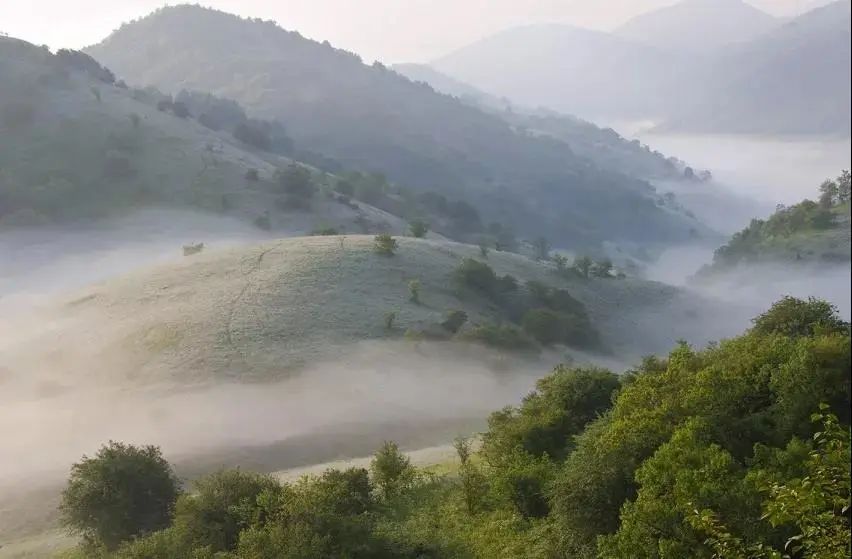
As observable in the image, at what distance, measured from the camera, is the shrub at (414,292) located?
60.5 meters

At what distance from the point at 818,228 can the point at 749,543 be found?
292 ft

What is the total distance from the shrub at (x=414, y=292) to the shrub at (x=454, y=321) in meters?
3.89

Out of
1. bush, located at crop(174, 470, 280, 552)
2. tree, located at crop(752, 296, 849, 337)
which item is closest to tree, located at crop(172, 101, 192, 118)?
bush, located at crop(174, 470, 280, 552)

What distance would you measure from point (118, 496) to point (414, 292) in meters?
37.8

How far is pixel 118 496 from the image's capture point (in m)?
25.4

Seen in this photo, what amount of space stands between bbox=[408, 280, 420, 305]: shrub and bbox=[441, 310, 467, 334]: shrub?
12.8ft

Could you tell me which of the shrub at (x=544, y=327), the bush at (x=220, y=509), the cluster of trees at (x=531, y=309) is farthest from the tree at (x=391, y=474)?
the shrub at (x=544, y=327)

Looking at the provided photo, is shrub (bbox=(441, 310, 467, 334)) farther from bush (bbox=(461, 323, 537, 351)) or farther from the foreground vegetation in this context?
the foreground vegetation

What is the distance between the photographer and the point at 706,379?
18.4 m

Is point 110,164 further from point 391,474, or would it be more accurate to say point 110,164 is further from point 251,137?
point 391,474

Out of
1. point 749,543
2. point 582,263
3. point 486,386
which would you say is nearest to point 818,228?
point 582,263

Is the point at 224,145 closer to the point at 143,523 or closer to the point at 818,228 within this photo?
the point at 818,228

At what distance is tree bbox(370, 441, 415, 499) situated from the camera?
88.7ft

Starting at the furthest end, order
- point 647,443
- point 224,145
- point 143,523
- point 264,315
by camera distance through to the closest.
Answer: point 224,145 < point 264,315 < point 143,523 < point 647,443
